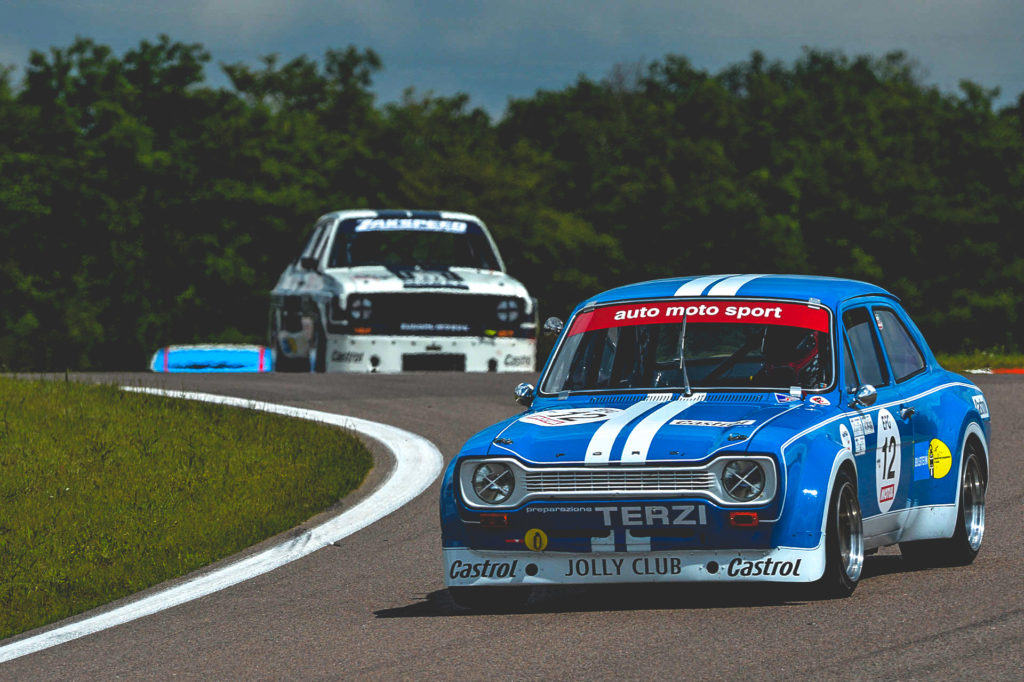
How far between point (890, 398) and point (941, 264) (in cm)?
4984

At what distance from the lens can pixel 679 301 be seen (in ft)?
27.9

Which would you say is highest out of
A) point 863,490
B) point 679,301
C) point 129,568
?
point 679,301

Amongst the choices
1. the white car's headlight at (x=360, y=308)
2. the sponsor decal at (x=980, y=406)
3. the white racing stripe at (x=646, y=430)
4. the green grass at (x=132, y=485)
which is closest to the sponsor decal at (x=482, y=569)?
the white racing stripe at (x=646, y=430)

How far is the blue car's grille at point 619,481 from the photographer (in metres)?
7.08

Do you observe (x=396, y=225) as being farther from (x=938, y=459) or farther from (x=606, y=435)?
(x=606, y=435)

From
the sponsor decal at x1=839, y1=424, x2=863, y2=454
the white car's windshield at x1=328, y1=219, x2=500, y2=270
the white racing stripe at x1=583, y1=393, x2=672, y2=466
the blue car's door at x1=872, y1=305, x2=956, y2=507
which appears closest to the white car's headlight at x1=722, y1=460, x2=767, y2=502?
the white racing stripe at x1=583, y1=393, x2=672, y2=466

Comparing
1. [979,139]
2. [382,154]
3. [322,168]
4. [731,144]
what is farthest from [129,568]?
[731,144]

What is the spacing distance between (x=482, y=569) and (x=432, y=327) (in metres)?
13.8

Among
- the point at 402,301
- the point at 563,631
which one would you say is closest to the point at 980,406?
the point at 563,631

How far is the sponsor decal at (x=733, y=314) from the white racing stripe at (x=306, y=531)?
2.26 m

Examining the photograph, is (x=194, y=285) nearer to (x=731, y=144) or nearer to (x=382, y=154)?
(x=382, y=154)

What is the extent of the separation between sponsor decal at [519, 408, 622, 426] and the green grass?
89.9 inches

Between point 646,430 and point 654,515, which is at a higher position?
point 646,430

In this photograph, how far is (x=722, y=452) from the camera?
23.2ft
